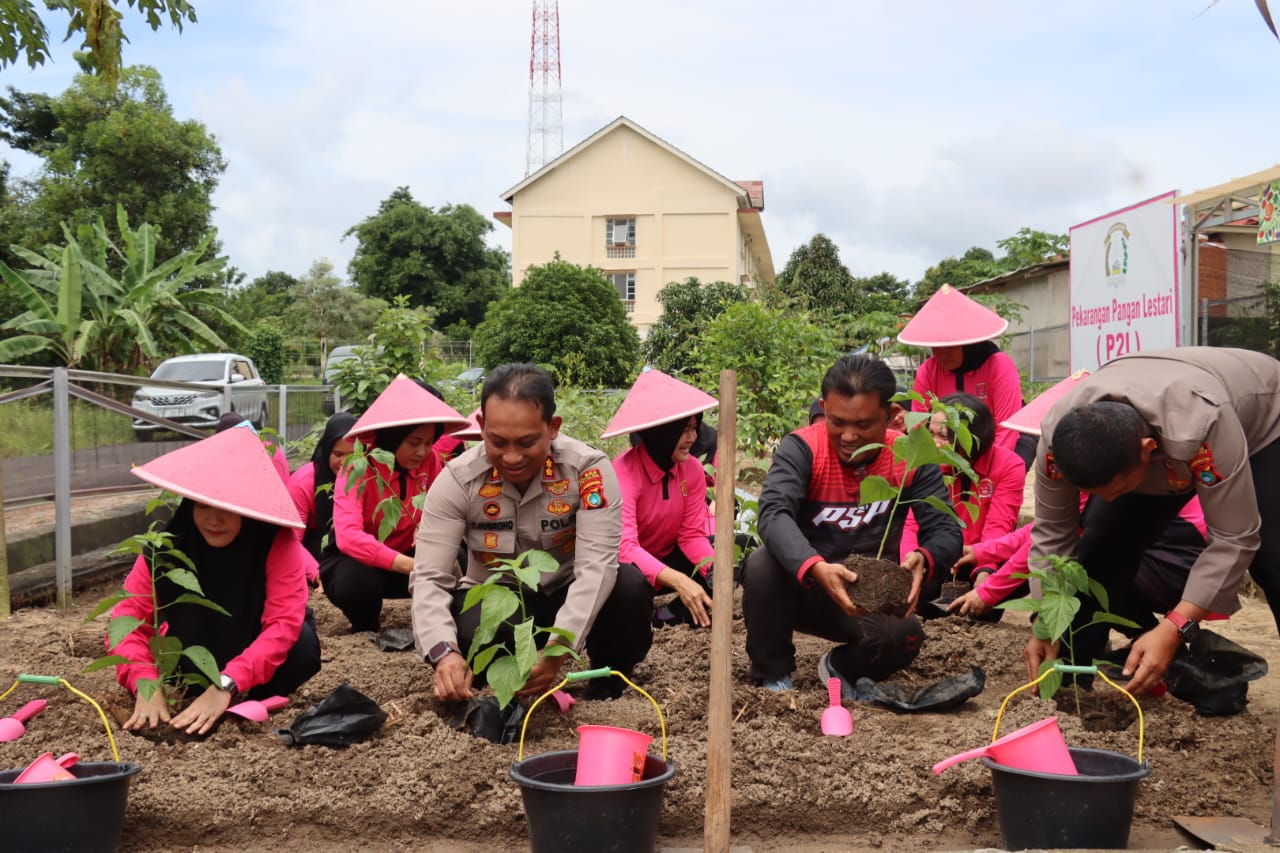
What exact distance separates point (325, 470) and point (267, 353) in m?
23.6

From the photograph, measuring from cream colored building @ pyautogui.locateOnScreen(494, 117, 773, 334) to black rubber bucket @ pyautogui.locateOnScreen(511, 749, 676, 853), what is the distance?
3069 centimetres

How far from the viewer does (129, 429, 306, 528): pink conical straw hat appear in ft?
9.66

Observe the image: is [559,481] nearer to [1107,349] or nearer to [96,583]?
[96,583]

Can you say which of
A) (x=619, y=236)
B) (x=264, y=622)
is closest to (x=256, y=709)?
(x=264, y=622)

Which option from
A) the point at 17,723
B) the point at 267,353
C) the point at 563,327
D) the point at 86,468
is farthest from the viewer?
the point at 267,353

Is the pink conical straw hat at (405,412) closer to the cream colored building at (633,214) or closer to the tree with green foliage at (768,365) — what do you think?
the tree with green foliage at (768,365)

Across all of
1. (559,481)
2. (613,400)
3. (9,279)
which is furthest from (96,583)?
(9,279)

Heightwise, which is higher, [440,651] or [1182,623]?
[1182,623]

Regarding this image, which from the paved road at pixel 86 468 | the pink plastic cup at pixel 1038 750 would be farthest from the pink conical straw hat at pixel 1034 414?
the paved road at pixel 86 468

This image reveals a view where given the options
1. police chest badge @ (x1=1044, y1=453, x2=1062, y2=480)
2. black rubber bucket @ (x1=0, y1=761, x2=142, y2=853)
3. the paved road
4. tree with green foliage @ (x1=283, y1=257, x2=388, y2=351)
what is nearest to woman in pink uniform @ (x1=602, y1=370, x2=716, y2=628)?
police chest badge @ (x1=1044, y1=453, x2=1062, y2=480)

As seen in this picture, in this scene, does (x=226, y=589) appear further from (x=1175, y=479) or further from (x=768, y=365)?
(x=768, y=365)

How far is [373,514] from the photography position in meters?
4.56

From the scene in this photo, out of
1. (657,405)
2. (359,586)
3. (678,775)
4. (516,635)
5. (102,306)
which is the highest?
(102,306)

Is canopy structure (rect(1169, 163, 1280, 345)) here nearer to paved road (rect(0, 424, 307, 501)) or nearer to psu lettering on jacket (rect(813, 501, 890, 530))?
psu lettering on jacket (rect(813, 501, 890, 530))
